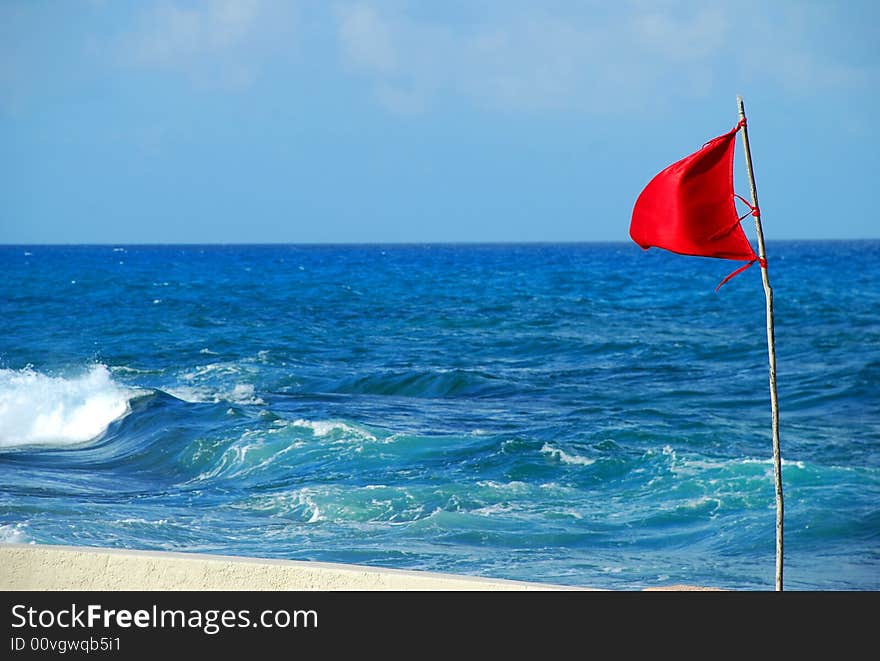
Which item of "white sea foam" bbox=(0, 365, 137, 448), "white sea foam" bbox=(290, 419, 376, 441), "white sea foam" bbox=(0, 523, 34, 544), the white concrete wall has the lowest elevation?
"white sea foam" bbox=(0, 523, 34, 544)

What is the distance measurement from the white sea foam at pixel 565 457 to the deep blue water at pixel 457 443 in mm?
47

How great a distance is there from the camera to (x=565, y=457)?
13789mm

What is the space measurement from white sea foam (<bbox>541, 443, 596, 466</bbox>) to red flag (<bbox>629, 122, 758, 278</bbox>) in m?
9.19

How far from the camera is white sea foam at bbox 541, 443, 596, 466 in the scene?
1360 cm

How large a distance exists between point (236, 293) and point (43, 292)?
24.6 feet

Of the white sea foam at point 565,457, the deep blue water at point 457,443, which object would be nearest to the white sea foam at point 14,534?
the deep blue water at point 457,443

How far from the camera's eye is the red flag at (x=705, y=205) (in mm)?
4531

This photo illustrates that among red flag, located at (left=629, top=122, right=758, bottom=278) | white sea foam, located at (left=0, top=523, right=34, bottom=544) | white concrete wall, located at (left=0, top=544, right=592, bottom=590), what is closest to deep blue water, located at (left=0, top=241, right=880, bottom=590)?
white sea foam, located at (left=0, top=523, right=34, bottom=544)

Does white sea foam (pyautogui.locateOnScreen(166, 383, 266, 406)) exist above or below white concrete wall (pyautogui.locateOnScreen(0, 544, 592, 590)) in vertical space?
above

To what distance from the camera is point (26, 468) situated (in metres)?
13.0

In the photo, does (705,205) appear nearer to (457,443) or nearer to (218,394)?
(457,443)

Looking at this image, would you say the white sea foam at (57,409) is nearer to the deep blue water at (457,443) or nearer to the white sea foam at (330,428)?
the deep blue water at (457,443)

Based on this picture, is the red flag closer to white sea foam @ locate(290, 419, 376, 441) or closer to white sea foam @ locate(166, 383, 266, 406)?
white sea foam @ locate(290, 419, 376, 441)
